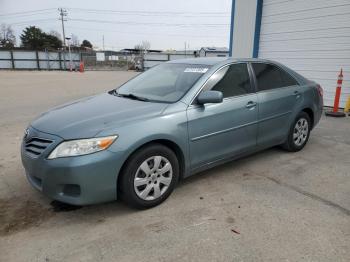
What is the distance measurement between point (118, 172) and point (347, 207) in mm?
2379

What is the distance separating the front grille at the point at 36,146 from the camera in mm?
3175

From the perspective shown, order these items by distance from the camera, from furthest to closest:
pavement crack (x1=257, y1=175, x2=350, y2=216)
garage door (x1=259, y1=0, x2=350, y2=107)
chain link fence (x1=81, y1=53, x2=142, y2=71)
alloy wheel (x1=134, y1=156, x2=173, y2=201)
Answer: chain link fence (x1=81, y1=53, x2=142, y2=71), garage door (x1=259, y1=0, x2=350, y2=107), pavement crack (x1=257, y1=175, x2=350, y2=216), alloy wheel (x1=134, y1=156, x2=173, y2=201)

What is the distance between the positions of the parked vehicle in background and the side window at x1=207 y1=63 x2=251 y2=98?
0.05 feet

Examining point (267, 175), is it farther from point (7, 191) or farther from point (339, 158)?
point (7, 191)

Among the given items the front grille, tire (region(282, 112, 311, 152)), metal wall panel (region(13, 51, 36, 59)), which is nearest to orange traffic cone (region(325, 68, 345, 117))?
tire (region(282, 112, 311, 152))

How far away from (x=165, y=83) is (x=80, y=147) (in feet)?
5.37

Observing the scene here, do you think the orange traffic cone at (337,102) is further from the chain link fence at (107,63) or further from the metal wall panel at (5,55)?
the metal wall panel at (5,55)

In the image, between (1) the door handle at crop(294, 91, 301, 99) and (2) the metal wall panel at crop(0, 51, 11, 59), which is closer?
(1) the door handle at crop(294, 91, 301, 99)

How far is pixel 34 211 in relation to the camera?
3.42 meters

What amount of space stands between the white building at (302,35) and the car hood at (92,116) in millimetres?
7636

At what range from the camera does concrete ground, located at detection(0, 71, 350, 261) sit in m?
2.72

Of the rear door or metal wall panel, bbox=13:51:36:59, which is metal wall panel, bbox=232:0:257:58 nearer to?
the rear door

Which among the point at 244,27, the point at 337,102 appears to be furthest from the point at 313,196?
the point at 244,27

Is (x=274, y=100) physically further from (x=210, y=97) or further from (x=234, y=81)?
(x=210, y=97)
